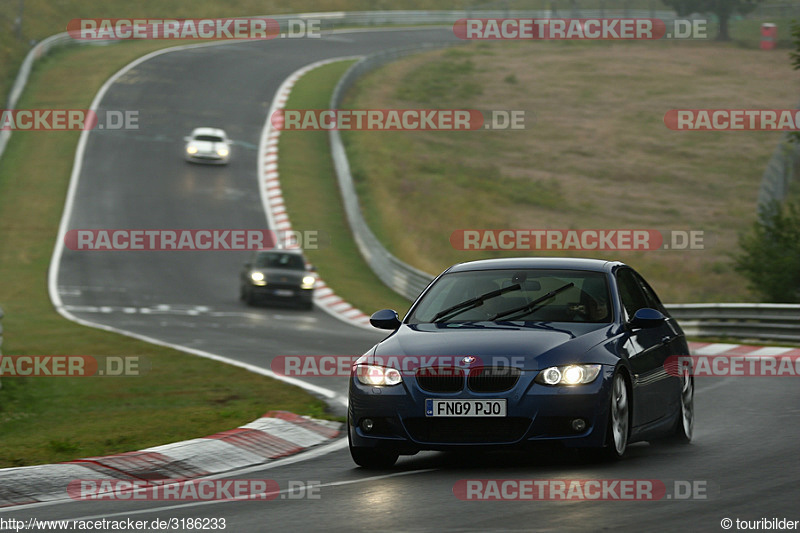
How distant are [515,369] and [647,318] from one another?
55.9 inches

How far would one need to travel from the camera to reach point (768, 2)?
250 feet

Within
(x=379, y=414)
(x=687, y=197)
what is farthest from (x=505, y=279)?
(x=687, y=197)

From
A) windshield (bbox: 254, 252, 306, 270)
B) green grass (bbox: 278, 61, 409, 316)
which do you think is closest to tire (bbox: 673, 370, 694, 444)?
green grass (bbox: 278, 61, 409, 316)

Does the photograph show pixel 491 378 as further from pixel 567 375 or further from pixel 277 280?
pixel 277 280

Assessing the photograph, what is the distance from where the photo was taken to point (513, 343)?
855 centimetres

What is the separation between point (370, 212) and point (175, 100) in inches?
650

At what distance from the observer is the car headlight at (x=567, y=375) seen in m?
8.33

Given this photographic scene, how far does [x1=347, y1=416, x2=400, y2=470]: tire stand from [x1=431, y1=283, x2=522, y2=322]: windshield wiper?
3.69ft

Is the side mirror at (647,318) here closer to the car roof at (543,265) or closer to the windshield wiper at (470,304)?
the car roof at (543,265)

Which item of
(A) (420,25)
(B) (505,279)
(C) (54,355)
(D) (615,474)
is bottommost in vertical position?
(C) (54,355)

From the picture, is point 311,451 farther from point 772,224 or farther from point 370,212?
point 370,212

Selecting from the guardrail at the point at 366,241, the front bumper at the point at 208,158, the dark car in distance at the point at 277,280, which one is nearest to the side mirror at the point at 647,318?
the guardrail at the point at 366,241

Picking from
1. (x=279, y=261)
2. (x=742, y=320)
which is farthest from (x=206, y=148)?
(x=742, y=320)

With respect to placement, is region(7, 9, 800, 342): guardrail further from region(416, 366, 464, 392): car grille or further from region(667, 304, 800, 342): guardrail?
region(416, 366, 464, 392): car grille
